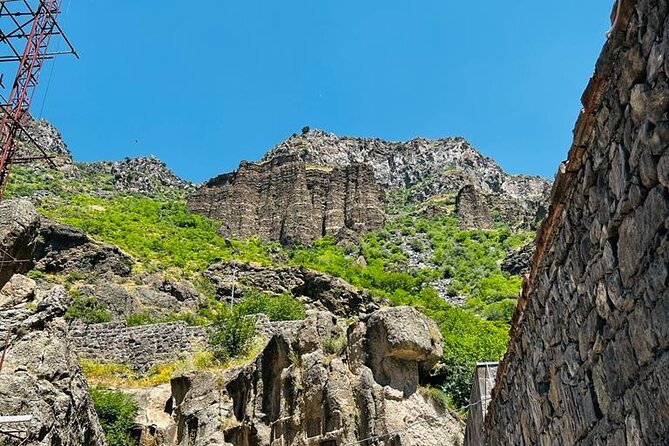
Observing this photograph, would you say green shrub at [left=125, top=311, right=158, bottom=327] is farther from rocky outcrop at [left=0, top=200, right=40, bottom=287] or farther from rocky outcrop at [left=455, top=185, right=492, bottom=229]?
rocky outcrop at [left=455, top=185, right=492, bottom=229]

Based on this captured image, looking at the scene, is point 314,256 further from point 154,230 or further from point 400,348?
point 400,348

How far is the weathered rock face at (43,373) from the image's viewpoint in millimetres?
11723


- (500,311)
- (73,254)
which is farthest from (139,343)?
(500,311)

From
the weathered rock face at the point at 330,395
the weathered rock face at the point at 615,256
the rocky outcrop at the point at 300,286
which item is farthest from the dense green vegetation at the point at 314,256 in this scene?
the weathered rock face at the point at 615,256

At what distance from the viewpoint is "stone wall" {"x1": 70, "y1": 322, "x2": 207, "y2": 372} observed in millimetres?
25297

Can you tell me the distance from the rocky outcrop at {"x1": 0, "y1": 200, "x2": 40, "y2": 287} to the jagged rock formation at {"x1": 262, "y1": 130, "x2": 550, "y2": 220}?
70.0 metres

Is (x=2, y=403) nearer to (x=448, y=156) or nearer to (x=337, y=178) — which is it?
(x=337, y=178)

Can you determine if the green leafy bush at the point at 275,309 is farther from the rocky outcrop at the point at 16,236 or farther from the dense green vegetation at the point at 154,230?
the rocky outcrop at the point at 16,236

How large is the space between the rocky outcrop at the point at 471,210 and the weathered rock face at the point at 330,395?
52506mm

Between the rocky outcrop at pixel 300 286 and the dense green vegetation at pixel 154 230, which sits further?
the dense green vegetation at pixel 154 230

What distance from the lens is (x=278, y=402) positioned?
16.1m

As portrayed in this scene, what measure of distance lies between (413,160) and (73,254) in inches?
2520

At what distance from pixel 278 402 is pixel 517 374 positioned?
10.9 m

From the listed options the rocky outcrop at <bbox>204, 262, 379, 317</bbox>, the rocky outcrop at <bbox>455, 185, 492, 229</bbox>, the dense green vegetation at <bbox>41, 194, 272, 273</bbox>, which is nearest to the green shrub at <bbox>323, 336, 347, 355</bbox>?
the rocky outcrop at <bbox>204, 262, 379, 317</bbox>
